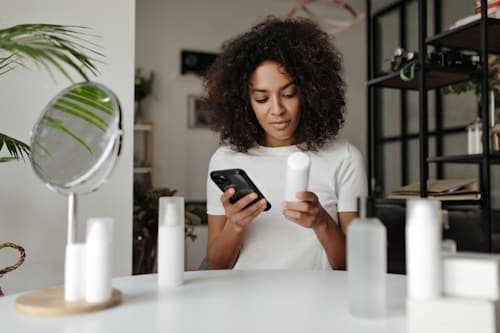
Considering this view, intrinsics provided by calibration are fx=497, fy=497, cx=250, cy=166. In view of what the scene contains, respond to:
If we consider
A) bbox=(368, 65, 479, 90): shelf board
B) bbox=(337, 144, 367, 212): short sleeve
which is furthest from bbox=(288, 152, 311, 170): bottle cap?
bbox=(368, 65, 479, 90): shelf board

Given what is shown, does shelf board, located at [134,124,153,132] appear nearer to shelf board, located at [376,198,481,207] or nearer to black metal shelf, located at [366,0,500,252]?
black metal shelf, located at [366,0,500,252]

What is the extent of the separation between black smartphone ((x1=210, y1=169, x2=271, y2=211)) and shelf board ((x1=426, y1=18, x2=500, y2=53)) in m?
1.36

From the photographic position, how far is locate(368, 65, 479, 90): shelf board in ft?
7.24

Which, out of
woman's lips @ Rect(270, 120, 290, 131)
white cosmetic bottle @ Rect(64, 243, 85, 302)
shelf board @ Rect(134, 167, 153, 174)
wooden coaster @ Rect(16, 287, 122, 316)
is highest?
woman's lips @ Rect(270, 120, 290, 131)

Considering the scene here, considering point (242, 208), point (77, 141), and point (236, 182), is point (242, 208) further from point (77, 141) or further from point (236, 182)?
point (77, 141)

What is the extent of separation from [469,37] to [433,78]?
0.28 metres

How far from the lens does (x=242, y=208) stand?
1.20m

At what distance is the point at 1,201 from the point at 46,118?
Result: 82 centimetres

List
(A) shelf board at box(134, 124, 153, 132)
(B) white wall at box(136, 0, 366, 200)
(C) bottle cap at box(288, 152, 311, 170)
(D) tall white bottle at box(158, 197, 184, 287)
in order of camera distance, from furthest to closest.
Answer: (B) white wall at box(136, 0, 366, 200) < (A) shelf board at box(134, 124, 153, 132) < (C) bottle cap at box(288, 152, 311, 170) < (D) tall white bottle at box(158, 197, 184, 287)

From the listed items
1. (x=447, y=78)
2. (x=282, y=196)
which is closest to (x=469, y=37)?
(x=447, y=78)

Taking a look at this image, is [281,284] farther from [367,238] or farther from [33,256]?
[33,256]

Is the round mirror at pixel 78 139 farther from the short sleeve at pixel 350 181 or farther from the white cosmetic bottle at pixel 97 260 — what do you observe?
the short sleeve at pixel 350 181

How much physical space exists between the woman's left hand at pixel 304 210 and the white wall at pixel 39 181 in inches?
29.2

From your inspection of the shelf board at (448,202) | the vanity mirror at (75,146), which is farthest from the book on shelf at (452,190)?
the vanity mirror at (75,146)
